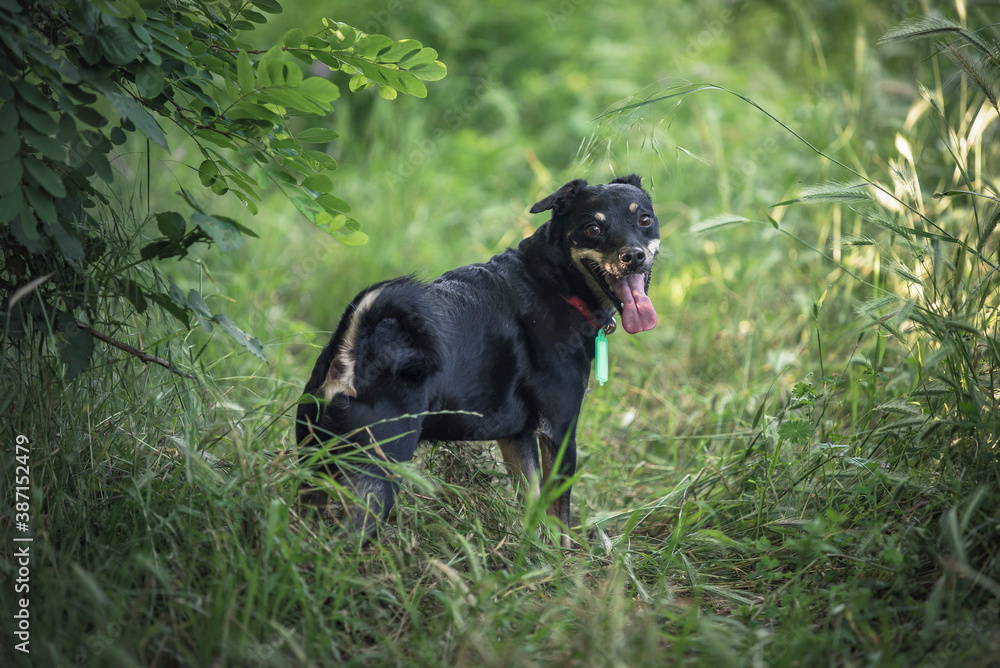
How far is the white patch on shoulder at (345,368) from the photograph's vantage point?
2514mm

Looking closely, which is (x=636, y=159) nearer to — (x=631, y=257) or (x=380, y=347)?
(x=631, y=257)

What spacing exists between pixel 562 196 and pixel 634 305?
62cm

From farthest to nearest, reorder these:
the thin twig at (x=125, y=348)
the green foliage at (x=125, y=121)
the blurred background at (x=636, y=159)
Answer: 1. the blurred background at (x=636, y=159)
2. the thin twig at (x=125, y=348)
3. the green foliage at (x=125, y=121)

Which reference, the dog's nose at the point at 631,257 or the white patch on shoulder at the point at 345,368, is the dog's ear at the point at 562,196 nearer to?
the dog's nose at the point at 631,257

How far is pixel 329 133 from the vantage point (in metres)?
2.61

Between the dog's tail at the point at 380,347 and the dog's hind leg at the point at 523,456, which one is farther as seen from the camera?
the dog's hind leg at the point at 523,456

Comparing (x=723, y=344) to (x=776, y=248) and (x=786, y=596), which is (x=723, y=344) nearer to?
(x=776, y=248)

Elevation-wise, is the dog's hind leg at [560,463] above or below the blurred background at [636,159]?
below

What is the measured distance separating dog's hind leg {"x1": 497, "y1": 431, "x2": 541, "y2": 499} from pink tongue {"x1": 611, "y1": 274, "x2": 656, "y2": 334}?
66cm

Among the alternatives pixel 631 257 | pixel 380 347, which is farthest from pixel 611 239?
pixel 380 347

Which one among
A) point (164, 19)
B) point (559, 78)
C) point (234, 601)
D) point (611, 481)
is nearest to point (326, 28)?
point (164, 19)

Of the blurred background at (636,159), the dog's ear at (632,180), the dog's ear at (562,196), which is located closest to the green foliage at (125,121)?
the blurred background at (636,159)

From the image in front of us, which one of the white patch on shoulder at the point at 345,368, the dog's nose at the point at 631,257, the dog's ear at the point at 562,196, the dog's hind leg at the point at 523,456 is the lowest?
the dog's hind leg at the point at 523,456

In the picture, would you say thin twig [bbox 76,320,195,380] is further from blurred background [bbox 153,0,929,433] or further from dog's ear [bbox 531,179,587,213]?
dog's ear [bbox 531,179,587,213]
